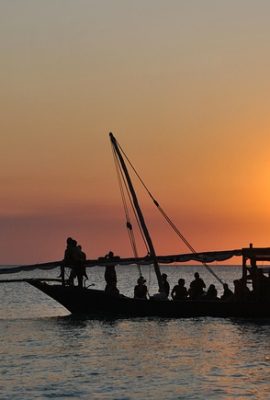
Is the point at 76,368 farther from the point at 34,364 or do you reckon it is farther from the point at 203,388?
the point at 203,388

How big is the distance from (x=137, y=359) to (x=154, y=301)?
371 inches

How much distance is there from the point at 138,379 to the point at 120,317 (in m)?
14.2

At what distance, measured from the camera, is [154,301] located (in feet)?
114

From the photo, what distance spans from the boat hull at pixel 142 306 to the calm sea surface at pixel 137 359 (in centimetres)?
40

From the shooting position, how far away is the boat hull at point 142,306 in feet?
110

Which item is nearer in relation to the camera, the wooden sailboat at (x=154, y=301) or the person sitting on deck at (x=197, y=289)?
the wooden sailboat at (x=154, y=301)

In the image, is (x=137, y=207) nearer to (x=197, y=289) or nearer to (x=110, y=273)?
(x=110, y=273)

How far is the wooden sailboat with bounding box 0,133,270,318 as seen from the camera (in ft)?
110

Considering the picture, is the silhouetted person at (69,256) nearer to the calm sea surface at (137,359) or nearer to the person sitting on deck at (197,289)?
the calm sea surface at (137,359)

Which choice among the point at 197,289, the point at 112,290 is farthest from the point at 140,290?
the point at 197,289

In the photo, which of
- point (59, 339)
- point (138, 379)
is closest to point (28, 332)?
point (59, 339)

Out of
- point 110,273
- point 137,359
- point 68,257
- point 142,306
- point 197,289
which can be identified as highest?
point 68,257

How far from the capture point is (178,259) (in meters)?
36.5

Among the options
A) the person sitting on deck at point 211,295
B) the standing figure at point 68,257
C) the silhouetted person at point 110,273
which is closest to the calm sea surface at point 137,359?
the person sitting on deck at point 211,295
